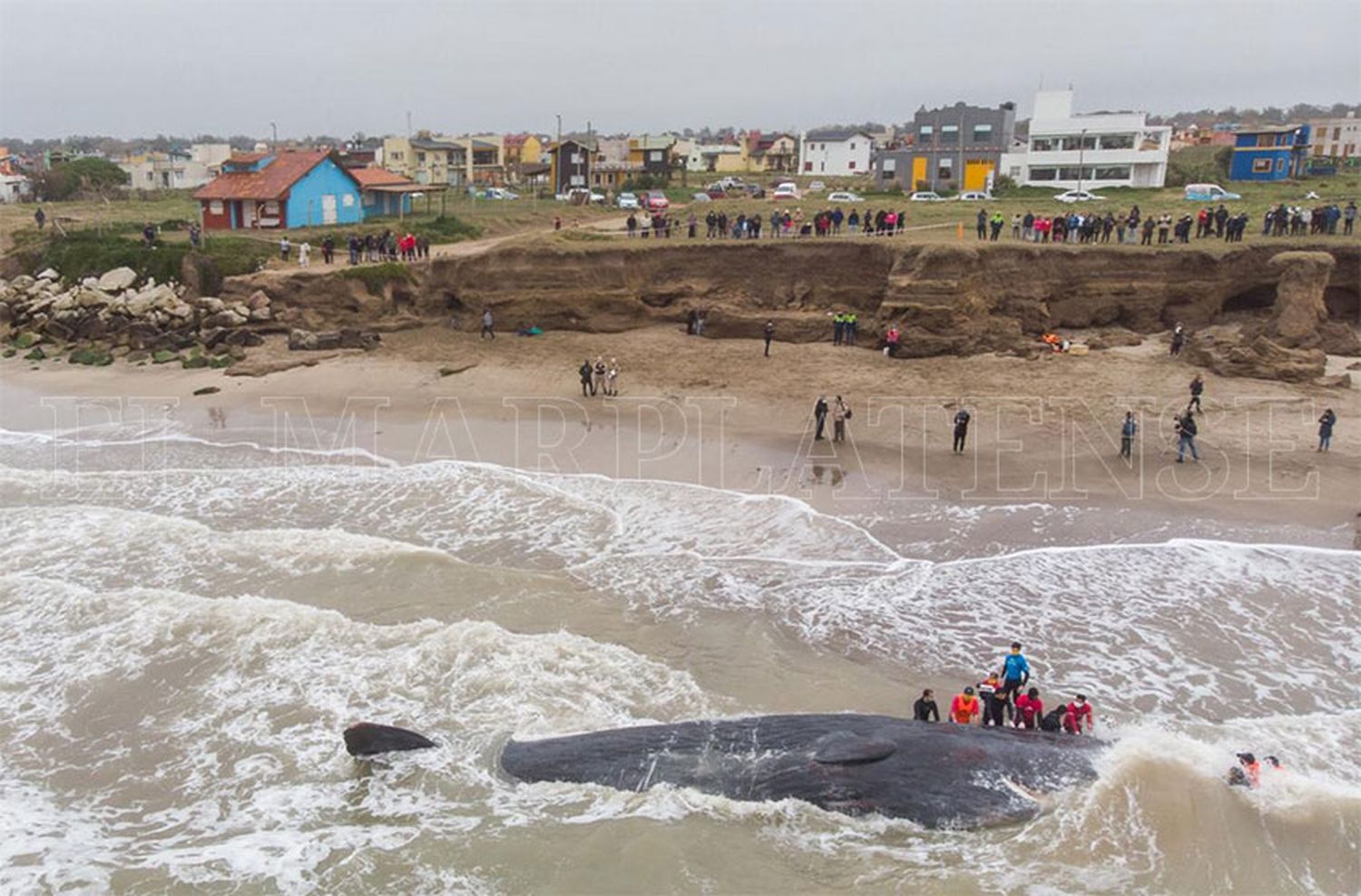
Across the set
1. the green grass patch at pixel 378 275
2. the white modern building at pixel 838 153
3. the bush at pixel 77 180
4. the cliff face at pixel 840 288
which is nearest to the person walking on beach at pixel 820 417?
the cliff face at pixel 840 288

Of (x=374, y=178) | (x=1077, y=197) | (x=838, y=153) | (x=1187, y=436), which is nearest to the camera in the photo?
(x=1187, y=436)

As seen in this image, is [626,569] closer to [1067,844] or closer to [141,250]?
[1067,844]

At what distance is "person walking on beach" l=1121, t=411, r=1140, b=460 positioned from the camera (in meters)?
20.1

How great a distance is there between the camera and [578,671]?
498 inches

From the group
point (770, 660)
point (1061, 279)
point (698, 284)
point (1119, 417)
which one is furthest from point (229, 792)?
point (1061, 279)

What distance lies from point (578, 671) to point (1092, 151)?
56317 millimetres

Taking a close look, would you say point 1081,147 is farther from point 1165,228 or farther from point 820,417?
point 820,417

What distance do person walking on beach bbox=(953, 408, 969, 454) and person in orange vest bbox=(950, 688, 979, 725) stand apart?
10.1 m

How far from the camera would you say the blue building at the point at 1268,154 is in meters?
60.1

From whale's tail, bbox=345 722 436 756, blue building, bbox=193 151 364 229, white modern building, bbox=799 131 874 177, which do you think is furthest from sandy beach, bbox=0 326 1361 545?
white modern building, bbox=799 131 874 177

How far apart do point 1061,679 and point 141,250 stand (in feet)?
111

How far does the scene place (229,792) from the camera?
1063 cm

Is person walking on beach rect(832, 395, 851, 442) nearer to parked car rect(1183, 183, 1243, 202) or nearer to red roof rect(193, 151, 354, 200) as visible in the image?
red roof rect(193, 151, 354, 200)

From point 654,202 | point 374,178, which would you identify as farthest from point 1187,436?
point 374,178
